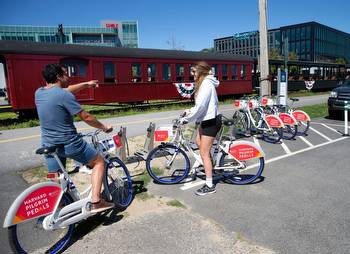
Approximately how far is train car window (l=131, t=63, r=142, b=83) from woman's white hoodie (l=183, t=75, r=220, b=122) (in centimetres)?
1177

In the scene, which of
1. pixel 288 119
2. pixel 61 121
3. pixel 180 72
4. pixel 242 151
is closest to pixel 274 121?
pixel 288 119

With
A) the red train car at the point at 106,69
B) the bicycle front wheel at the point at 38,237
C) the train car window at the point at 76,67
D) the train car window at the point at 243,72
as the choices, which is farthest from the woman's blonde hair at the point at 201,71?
the train car window at the point at 243,72

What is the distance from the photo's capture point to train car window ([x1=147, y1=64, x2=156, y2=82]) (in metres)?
16.4

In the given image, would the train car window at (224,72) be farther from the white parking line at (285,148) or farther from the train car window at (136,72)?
the white parking line at (285,148)

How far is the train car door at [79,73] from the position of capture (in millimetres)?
14000

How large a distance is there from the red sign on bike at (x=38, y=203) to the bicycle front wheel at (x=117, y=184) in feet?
2.81

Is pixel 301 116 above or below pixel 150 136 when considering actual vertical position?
below

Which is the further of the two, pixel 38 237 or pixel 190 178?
pixel 190 178

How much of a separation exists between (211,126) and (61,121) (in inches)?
83.2

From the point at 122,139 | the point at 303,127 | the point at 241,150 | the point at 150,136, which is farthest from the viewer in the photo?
the point at 303,127

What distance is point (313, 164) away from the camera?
20.6 feet

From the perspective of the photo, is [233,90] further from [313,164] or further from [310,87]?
[313,164]

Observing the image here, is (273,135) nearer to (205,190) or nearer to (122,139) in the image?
(205,190)

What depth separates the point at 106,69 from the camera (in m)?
15.0
